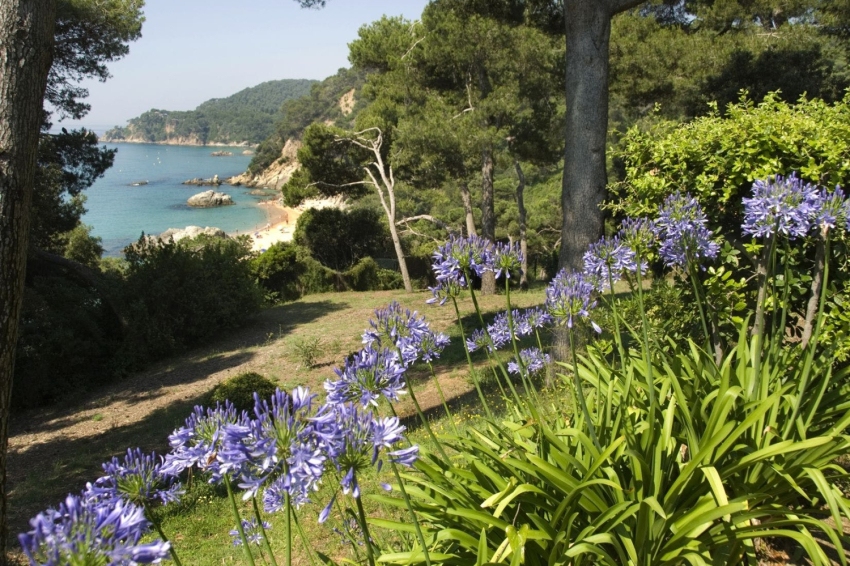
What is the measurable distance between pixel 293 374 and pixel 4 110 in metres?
7.36

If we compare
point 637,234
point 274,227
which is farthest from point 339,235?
point 274,227

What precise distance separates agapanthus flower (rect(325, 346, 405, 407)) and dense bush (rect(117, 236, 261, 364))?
12.5 metres

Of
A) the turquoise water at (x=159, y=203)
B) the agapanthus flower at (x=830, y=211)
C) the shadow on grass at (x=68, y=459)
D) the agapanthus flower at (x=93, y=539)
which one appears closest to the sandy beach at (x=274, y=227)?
the turquoise water at (x=159, y=203)

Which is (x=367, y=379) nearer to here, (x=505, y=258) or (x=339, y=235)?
(x=505, y=258)

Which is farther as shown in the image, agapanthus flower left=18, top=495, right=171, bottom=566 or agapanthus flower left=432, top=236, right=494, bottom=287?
agapanthus flower left=432, top=236, right=494, bottom=287

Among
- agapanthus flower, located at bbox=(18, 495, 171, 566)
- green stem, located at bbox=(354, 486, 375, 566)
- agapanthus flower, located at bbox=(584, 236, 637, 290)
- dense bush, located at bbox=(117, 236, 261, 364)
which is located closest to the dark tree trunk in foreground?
agapanthus flower, located at bbox=(584, 236, 637, 290)

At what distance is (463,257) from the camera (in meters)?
2.37

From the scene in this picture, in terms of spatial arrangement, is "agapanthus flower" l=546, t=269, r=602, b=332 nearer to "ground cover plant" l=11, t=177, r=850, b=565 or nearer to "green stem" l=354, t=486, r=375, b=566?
"ground cover plant" l=11, t=177, r=850, b=565

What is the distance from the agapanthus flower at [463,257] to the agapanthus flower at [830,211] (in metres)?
1.39

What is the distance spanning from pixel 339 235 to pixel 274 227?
26.0m

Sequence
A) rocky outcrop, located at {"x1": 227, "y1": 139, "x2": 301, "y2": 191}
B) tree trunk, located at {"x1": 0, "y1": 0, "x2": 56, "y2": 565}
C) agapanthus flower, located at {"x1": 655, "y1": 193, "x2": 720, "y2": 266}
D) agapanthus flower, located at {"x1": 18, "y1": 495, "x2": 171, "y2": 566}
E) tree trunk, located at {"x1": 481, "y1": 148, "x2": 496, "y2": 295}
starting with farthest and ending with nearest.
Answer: rocky outcrop, located at {"x1": 227, "y1": 139, "x2": 301, "y2": 191}
tree trunk, located at {"x1": 481, "y1": 148, "x2": 496, "y2": 295}
tree trunk, located at {"x1": 0, "y1": 0, "x2": 56, "y2": 565}
agapanthus flower, located at {"x1": 655, "y1": 193, "x2": 720, "y2": 266}
agapanthus flower, located at {"x1": 18, "y1": 495, "x2": 171, "y2": 566}

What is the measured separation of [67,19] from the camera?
1234cm

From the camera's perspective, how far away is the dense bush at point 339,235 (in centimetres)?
2619

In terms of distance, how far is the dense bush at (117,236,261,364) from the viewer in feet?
43.1
